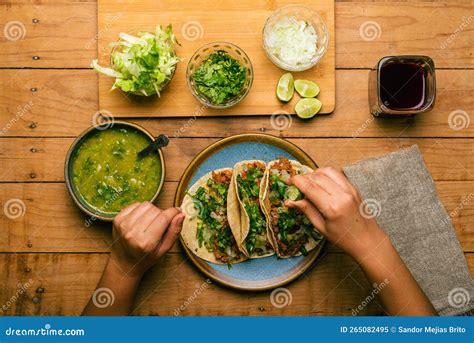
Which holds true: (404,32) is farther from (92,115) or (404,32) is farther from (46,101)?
(46,101)

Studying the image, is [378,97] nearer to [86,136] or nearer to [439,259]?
[439,259]

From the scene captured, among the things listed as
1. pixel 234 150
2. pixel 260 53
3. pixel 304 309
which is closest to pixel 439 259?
pixel 304 309

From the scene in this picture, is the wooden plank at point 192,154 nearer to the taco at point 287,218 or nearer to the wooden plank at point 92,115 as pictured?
the wooden plank at point 92,115

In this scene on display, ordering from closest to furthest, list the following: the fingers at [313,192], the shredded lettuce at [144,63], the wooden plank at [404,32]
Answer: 1. the fingers at [313,192]
2. the shredded lettuce at [144,63]
3. the wooden plank at [404,32]

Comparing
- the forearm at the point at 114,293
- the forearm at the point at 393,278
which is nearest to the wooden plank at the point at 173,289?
the forearm at the point at 114,293

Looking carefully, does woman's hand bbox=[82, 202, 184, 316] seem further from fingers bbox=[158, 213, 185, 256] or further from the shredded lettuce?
the shredded lettuce
